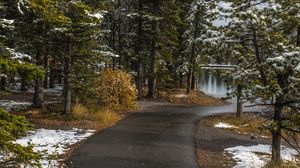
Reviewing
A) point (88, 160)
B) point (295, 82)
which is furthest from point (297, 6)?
point (88, 160)

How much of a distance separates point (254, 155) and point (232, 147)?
1803 millimetres

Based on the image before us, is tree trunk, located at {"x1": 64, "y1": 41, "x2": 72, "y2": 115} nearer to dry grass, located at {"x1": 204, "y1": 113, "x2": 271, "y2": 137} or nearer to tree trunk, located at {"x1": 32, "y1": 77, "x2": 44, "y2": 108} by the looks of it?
tree trunk, located at {"x1": 32, "y1": 77, "x2": 44, "y2": 108}

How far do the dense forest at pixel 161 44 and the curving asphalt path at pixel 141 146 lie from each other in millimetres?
3084

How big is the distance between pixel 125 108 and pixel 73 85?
6.71 m

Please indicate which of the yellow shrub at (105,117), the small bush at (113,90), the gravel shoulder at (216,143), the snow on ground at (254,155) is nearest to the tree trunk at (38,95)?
the yellow shrub at (105,117)

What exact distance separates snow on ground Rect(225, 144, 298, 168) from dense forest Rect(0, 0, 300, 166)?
1382mm

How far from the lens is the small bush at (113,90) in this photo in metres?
26.1

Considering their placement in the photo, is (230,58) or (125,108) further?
(125,108)

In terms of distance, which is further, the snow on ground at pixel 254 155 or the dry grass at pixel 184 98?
the dry grass at pixel 184 98

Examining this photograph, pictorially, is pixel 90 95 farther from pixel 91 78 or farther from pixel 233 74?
pixel 233 74

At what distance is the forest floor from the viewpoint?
14.3m

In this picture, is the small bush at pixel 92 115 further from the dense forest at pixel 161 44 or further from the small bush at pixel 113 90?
the small bush at pixel 113 90

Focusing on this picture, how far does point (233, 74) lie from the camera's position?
533 inches

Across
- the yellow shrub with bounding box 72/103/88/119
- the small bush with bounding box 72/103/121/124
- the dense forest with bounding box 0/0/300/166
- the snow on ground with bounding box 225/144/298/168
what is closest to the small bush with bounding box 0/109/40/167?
the dense forest with bounding box 0/0/300/166
